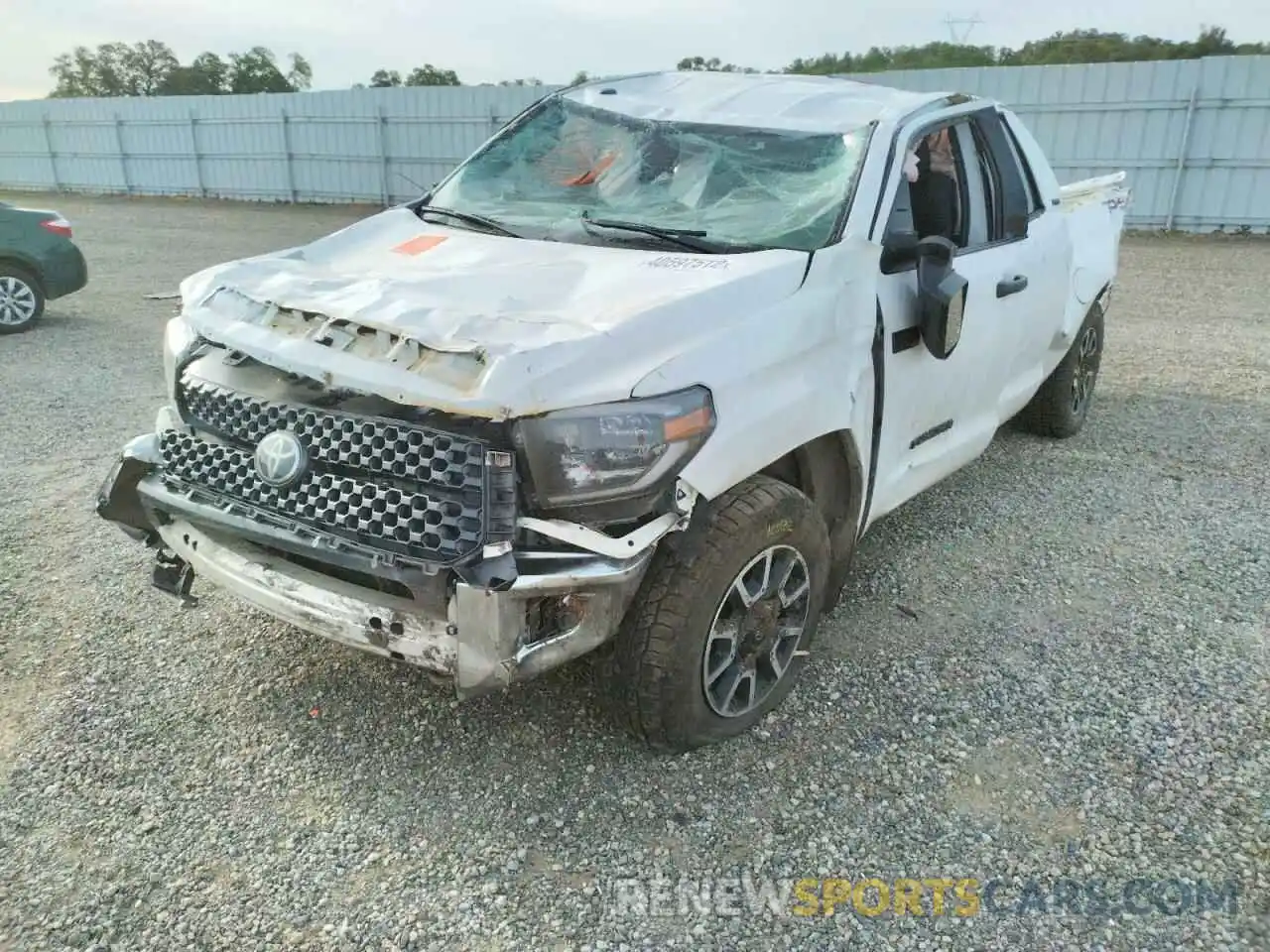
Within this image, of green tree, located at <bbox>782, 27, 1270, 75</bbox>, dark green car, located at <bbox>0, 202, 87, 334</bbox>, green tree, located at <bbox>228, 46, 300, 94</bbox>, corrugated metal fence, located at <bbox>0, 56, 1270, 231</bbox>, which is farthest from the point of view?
green tree, located at <bbox>228, 46, 300, 94</bbox>

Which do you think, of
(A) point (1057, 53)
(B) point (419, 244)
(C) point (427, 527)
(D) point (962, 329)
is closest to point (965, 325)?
(D) point (962, 329)

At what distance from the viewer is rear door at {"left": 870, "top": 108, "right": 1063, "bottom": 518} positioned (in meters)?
3.47

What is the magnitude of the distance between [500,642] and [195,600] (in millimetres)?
1420

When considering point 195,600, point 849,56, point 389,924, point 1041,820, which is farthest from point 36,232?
point 849,56

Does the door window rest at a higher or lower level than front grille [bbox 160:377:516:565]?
higher

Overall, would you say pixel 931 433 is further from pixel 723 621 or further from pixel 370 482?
pixel 370 482

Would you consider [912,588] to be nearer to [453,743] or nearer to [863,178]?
[863,178]

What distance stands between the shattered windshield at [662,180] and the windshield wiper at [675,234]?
21 mm

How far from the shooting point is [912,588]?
4.08 m

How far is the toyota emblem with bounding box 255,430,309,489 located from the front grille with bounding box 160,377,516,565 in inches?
0.8

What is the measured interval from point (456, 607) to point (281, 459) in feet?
2.24

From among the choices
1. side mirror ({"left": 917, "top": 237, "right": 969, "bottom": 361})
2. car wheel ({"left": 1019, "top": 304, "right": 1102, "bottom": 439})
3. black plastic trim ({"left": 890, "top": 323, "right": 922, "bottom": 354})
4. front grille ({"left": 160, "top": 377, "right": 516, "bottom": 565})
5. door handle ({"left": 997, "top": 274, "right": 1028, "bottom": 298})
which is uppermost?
side mirror ({"left": 917, "top": 237, "right": 969, "bottom": 361})

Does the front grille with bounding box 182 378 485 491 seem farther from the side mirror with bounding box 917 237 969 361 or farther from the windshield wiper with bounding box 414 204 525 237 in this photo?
the side mirror with bounding box 917 237 969 361

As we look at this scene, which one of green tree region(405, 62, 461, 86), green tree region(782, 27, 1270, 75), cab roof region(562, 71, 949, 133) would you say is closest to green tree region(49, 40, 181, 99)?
green tree region(405, 62, 461, 86)
